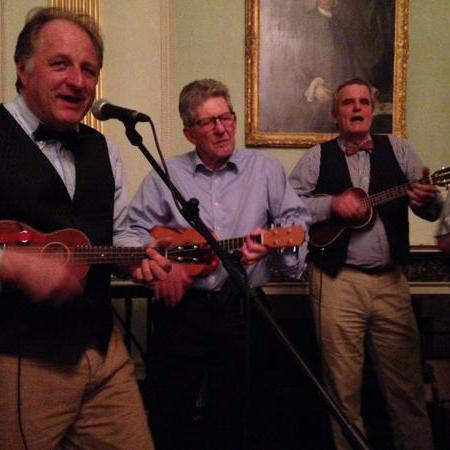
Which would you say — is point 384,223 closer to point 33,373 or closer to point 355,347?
point 355,347

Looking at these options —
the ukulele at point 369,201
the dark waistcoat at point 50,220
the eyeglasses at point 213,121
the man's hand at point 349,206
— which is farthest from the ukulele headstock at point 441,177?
the dark waistcoat at point 50,220

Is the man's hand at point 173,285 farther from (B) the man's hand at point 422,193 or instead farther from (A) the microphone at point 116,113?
(B) the man's hand at point 422,193

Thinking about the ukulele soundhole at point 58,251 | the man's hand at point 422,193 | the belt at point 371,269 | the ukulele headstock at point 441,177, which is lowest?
the belt at point 371,269

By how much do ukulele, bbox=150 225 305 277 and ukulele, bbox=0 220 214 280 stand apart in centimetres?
36

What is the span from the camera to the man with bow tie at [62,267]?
1.45 m

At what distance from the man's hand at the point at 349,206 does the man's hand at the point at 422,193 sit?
206 millimetres

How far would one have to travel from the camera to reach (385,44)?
400cm

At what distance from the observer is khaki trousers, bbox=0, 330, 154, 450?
4.71ft

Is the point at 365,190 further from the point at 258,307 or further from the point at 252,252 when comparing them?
the point at 258,307

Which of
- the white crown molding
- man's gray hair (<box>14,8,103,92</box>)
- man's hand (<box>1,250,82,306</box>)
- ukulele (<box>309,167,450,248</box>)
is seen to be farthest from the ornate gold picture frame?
man's hand (<box>1,250,82,306</box>)

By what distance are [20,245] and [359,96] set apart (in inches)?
72.4

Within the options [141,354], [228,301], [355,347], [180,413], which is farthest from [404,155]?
[141,354]

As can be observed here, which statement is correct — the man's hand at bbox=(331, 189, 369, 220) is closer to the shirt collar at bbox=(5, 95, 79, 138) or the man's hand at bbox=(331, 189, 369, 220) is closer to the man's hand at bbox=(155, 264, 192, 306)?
the man's hand at bbox=(155, 264, 192, 306)

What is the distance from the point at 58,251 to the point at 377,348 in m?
1.63
